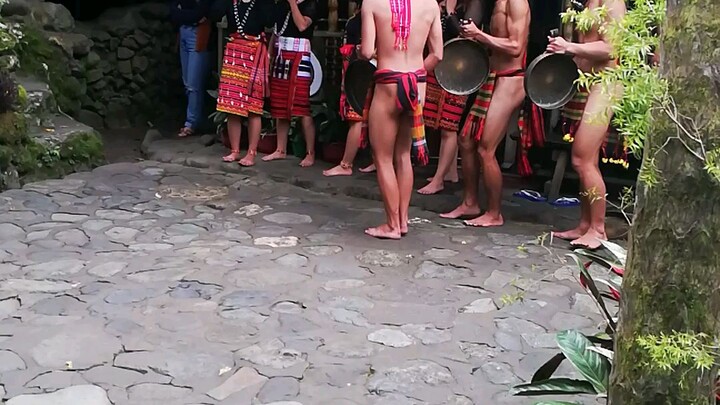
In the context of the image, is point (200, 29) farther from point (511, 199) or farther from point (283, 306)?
point (283, 306)

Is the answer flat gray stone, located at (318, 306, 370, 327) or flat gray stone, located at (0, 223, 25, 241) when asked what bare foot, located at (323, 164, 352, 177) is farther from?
flat gray stone, located at (318, 306, 370, 327)

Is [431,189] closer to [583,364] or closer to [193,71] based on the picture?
[193,71]

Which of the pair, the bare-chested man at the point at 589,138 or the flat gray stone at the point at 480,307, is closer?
the flat gray stone at the point at 480,307

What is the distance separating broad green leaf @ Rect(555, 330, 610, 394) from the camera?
2.58m

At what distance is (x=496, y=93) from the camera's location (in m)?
5.14

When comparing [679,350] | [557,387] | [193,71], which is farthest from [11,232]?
[679,350]

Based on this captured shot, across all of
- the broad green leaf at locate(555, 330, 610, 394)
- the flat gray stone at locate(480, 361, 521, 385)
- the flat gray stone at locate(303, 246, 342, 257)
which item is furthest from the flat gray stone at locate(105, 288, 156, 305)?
the broad green leaf at locate(555, 330, 610, 394)

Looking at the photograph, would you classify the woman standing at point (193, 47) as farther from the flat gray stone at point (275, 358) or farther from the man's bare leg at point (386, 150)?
the flat gray stone at point (275, 358)

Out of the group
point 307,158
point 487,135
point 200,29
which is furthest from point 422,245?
point 200,29

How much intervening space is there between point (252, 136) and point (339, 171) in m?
0.88

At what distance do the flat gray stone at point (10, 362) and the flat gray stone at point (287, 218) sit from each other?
2.26 meters

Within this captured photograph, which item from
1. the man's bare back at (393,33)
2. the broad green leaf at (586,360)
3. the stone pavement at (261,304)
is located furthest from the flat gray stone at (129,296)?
the broad green leaf at (586,360)

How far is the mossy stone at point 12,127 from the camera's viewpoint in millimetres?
5742

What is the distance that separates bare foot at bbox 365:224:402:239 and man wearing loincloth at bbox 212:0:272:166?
6.97 ft
